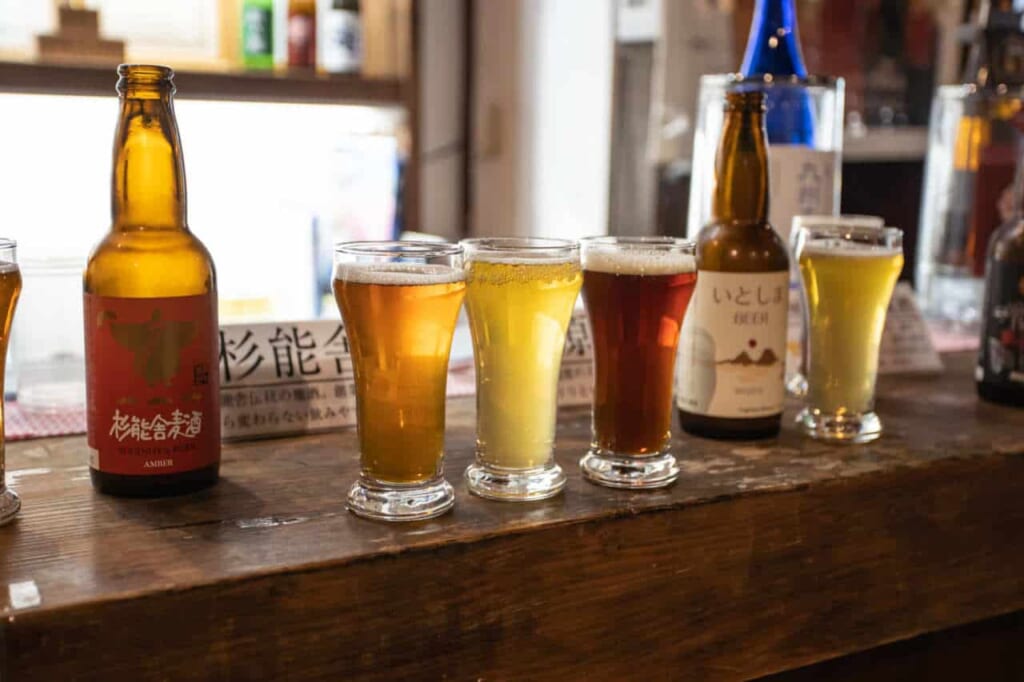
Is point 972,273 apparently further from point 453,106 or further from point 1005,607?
point 453,106

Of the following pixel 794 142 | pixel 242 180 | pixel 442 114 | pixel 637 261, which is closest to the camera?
pixel 637 261

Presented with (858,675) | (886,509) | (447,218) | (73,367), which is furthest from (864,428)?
(447,218)

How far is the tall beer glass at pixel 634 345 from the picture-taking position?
90cm

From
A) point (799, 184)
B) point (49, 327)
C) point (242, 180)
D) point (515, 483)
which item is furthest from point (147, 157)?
point (242, 180)

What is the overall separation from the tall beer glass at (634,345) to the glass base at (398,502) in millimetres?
163

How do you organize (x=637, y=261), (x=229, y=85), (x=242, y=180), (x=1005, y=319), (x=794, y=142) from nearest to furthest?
(x=637, y=261) → (x=1005, y=319) → (x=794, y=142) → (x=229, y=85) → (x=242, y=180)

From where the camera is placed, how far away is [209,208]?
256 cm

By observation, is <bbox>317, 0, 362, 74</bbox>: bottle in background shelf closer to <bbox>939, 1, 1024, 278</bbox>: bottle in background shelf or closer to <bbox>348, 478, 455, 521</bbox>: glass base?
<bbox>939, 1, 1024, 278</bbox>: bottle in background shelf

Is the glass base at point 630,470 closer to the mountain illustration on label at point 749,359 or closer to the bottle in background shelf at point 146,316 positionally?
the mountain illustration on label at point 749,359

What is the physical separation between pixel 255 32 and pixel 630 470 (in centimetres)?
174

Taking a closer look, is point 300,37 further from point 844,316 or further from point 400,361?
point 400,361

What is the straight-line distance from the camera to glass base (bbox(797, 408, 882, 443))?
1.09 m

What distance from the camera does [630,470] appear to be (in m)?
0.92

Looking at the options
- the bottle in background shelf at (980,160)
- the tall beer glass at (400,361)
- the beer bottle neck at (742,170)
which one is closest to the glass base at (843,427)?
the beer bottle neck at (742,170)
